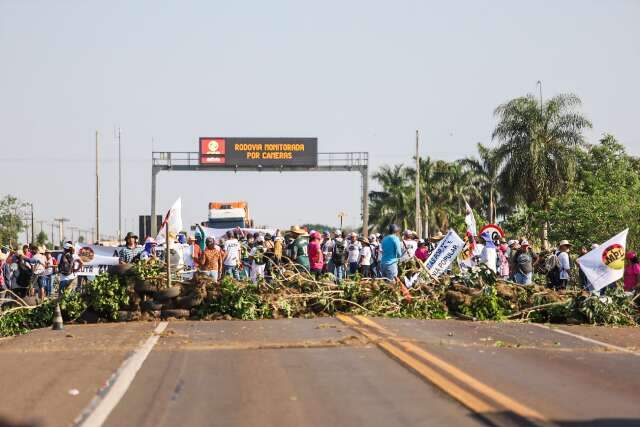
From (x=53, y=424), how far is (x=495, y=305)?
37.6ft

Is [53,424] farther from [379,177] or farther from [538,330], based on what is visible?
[379,177]

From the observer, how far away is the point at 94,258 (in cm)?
2812

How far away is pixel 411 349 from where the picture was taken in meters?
12.3

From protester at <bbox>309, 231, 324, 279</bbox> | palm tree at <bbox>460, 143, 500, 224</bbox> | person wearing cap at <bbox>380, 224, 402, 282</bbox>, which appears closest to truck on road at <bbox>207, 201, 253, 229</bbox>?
palm tree at <bbox>460, 143, 500, 224</bbox>

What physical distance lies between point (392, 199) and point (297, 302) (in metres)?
72.6

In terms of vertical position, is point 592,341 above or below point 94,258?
below

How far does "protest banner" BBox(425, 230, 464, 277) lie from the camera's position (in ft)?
70.1

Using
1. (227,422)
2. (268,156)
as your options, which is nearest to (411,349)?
(227,422)

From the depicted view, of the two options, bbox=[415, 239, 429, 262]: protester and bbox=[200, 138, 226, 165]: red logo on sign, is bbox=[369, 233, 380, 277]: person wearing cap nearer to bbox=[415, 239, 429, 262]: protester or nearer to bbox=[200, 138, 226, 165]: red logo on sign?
bbox=[415, 239, 429, 262]: protester

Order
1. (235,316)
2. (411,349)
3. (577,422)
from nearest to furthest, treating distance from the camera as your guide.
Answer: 1. (577,422)
2. (411,349)
3. (235,316)

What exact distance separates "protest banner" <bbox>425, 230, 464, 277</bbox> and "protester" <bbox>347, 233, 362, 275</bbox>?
8.51 m

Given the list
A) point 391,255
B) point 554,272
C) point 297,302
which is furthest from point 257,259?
point 554,272

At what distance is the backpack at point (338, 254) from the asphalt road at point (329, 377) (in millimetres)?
14425

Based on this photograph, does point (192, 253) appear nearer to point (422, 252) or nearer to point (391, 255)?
point (422, 252)
